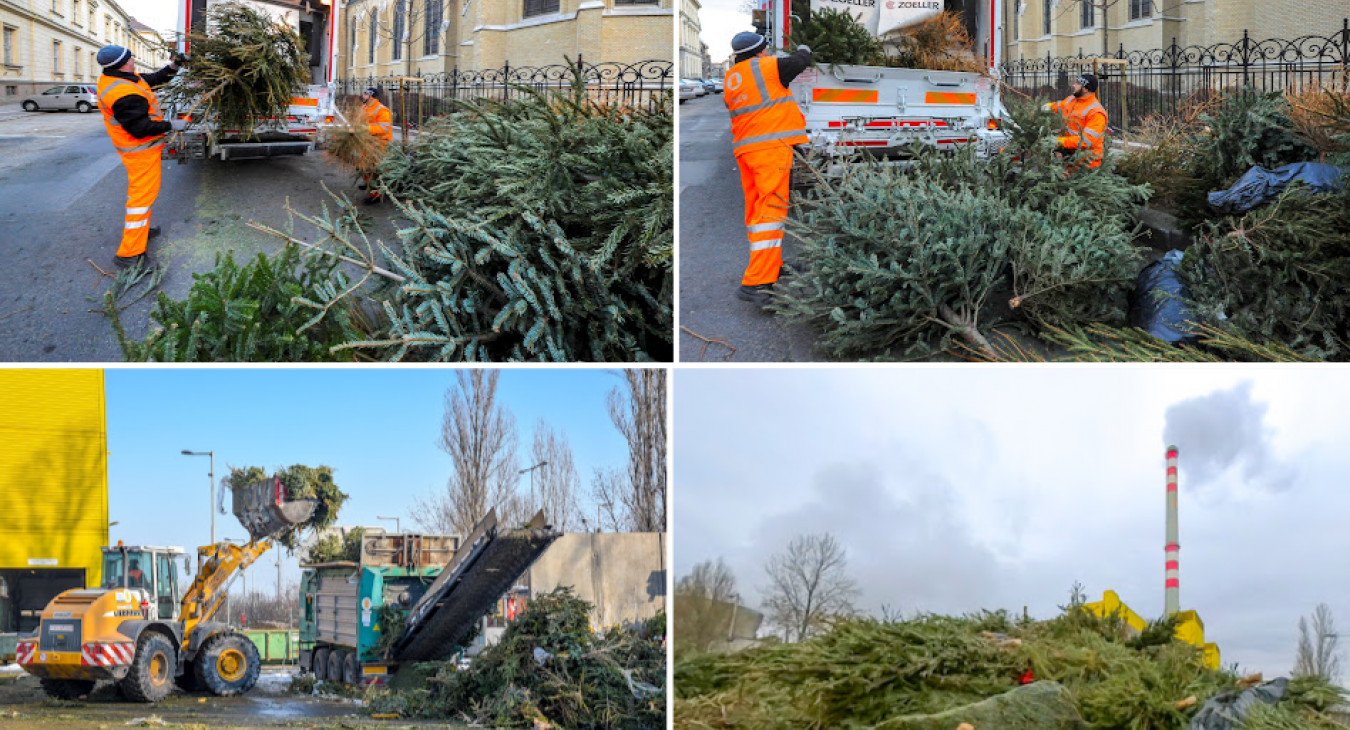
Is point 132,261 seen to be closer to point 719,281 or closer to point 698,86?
point 719,281

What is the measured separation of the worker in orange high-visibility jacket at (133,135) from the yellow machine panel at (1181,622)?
6565 mm

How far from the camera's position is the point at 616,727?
21.6ft

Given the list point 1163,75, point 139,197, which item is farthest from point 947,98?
point 1163,75

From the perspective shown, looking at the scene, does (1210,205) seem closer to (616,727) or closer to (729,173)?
(729,173)

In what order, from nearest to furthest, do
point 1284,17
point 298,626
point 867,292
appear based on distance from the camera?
point 867,292
point 298,626
point 1284,17

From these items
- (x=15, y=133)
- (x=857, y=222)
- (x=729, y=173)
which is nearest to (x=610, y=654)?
(x=857, y=222)

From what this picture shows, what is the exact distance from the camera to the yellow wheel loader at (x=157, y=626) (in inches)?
324

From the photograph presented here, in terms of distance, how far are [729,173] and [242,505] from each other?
617cm

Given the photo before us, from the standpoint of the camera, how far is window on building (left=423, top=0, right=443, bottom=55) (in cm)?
2589

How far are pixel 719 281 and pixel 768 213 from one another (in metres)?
0.63

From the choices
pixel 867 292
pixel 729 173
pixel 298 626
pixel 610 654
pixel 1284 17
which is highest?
pixel 1284 17

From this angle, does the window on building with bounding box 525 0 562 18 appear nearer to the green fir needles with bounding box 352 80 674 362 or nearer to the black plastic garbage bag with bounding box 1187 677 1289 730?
the green fir needles with bounding box 352 80 674 362

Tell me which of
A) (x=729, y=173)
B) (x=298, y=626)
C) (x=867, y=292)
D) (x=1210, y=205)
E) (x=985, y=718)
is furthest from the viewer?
(x=298, y=626)

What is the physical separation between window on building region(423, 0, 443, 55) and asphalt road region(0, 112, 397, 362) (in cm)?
1771
